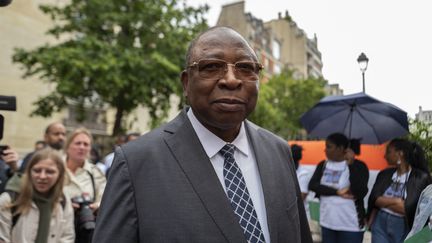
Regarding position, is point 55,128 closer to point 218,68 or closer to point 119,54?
point 218,68

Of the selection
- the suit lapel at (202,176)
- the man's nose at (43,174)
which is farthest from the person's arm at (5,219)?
the suit lapel at (202,176)

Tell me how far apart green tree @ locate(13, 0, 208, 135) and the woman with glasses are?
10.8 metres

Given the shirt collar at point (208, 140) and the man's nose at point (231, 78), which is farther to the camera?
the shirt collar at point (208, 140)

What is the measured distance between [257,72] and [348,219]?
10.8 ft

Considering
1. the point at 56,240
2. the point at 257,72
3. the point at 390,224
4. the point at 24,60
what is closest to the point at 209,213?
the point at 257,72

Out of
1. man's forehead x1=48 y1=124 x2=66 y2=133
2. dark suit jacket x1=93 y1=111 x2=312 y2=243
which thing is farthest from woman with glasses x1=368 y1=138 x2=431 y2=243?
man's forehead x1=48 y1=124 x2=66 y2=133

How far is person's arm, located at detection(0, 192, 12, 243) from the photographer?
10.3ft

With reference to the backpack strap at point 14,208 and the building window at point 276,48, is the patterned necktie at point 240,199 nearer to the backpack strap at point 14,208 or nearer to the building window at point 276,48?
the backpack strap at point 14,208

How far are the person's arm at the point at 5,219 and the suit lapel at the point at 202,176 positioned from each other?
79.4 inches

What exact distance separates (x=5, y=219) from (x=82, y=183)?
97 centimetres

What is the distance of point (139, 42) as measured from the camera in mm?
16469

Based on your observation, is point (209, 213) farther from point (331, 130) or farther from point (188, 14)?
point (188, 14)

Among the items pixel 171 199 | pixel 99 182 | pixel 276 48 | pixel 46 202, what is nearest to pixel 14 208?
pixel 46 202

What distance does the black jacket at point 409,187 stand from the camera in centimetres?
323
